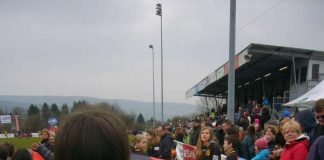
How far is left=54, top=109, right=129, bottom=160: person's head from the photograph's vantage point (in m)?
1.45

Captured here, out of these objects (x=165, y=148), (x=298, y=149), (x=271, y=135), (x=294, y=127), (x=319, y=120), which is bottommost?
(x=165, y=148)

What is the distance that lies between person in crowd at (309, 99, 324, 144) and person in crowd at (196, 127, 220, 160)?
1.96m

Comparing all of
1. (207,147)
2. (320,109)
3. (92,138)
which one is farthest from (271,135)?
(92,138)

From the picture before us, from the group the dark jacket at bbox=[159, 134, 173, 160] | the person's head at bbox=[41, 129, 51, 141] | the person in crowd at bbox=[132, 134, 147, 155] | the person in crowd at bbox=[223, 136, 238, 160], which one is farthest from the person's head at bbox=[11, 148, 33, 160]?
the dark jacket at bbox=[159, 134, 173, 160]

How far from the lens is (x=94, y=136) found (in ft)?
4.79

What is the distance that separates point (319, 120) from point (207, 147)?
2.42 metres

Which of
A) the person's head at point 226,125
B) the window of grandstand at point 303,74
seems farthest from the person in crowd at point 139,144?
the window of grandstand at point 303,74

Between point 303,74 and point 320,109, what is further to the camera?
point 303,74

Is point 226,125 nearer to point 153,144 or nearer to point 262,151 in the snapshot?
point 153,144

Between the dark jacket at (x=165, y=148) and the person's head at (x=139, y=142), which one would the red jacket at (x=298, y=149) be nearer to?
the person's head at (x=139, y=142)

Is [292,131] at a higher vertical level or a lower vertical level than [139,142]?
higher

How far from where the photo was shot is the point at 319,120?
4809mm

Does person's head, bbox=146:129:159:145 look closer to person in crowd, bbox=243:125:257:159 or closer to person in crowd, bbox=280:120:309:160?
person in crowd, bbox=243:125:257:159

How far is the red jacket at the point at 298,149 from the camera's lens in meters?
5.02
